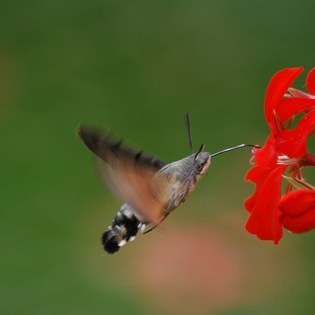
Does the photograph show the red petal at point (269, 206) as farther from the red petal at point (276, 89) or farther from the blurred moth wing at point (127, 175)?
the blurred moth wing at point (127, 175)

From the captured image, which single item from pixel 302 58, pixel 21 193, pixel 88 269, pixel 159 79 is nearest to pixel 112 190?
pixel 88 269

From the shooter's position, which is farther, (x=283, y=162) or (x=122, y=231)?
(x=122, y=231)

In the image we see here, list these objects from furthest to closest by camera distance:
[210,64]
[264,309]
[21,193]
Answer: [210,64]
[21,193]
[264,309]

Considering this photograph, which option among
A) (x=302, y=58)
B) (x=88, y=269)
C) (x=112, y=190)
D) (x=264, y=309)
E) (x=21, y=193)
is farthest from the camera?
(x=302, y=58)

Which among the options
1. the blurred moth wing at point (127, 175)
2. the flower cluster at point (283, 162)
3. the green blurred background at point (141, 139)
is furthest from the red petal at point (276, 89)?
the green blurred background at point (141, 139)

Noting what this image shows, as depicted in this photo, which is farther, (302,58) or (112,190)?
(302,58)

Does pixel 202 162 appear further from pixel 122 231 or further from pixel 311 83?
pixel 311 83

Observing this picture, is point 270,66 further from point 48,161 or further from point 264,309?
point 264,309

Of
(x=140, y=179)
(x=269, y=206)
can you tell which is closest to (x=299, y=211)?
(x=269, y=206)
